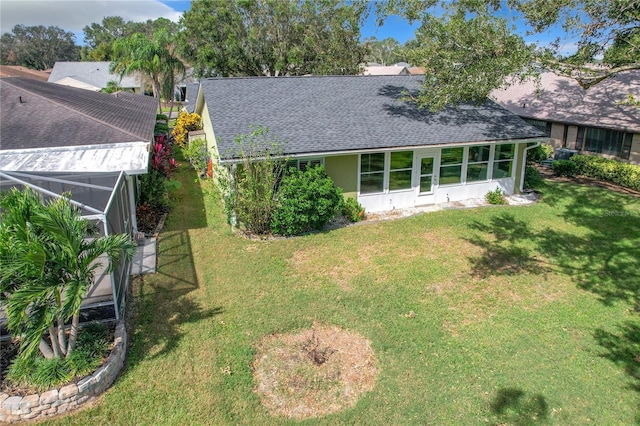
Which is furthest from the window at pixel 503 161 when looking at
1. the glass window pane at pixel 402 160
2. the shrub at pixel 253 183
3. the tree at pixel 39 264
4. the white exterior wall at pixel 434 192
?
the tree at pixel 39 264

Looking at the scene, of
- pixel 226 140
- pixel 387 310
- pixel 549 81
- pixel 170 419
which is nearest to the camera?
pixel 170 419

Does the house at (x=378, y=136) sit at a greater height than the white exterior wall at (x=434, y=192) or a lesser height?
greater

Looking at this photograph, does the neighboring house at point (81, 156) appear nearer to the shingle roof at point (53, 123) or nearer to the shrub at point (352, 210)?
the shingle roof at point (53, 123)

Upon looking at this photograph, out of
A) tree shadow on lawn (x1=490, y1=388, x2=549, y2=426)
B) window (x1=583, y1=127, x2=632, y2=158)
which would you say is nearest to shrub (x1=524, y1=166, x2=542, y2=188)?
window (x1=583, y1=127, x2=632, y2=158)

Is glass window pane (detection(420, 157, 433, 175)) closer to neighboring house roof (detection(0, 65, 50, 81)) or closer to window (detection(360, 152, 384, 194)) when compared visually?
window (detection(360, 152, 384, 194))

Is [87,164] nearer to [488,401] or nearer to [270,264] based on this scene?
[270,264]

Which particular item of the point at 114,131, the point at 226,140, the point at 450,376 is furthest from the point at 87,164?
the point at 450,376
